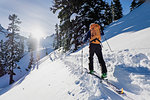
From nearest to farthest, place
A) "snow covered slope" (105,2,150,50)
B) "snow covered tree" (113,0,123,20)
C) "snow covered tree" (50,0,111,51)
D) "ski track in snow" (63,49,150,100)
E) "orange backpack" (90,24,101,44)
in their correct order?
"ski track in snow" (63,49,150,100), "orange backpack" (90,24,101,44), "snow covered slope" (105,2,150,50), "snow covered tree" (50,0,111,51), "snow covered tree" (113,0,123,20)

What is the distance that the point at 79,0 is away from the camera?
529 inches

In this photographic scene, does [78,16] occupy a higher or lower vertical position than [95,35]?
higher

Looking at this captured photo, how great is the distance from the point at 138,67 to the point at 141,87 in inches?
46.6

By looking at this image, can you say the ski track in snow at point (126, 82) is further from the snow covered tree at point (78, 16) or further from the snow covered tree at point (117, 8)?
the snow covered tree at point (117, 8)

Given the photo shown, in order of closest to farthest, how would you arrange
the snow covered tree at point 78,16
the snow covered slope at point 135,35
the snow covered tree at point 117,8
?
1. the snow covered slope at point 135,35
2. the snow covered tree at point 78,16
3. the snow covered tree at point 117,8

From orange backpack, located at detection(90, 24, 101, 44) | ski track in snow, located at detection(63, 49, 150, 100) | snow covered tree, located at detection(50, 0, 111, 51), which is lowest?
ski track in snow, located at detection(63, 49, 150, 100)

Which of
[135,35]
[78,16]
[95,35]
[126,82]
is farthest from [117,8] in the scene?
[126,82]

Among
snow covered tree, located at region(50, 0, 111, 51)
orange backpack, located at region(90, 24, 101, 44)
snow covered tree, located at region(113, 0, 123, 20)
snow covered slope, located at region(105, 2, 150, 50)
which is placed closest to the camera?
orange backpack, located at region(90, 24, 101, 44)

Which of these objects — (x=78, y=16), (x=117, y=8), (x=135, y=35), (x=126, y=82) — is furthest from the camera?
(x=117, y=8)

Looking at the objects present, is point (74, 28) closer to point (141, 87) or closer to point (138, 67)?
point (138, 67)

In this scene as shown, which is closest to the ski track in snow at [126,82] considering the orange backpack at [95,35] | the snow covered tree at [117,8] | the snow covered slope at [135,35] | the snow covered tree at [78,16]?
the snow covered slope at [135,35]

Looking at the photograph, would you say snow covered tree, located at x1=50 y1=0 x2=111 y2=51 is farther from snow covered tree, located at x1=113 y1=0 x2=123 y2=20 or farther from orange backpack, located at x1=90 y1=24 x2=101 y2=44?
snow covered tree, located at x1=113 y1=0 x2=123 y2=20

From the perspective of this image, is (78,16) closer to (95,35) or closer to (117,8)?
(95,35)

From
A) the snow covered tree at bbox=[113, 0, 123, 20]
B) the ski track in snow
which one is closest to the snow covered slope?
the ski track in snow
